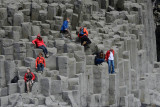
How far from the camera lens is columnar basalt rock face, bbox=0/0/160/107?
23.1 m

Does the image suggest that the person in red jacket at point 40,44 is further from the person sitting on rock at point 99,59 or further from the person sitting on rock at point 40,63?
the person sitting on rock at point 99,59

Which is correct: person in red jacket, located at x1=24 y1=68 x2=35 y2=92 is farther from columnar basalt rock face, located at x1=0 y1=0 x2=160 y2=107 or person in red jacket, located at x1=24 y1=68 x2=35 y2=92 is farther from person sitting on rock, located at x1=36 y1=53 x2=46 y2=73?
person sitting on rock, located at x1=36 y1=53 x2=46 y2=73

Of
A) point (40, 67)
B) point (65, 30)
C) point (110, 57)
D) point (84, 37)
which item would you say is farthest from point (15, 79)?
point (110, 57)

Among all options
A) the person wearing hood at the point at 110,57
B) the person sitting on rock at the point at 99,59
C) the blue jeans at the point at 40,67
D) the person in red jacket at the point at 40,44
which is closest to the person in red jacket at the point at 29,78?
the blue jeans at the point at 40,67

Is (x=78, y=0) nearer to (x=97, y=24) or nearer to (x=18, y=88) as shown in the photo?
(x=97, y=24)

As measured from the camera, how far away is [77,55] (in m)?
25.6

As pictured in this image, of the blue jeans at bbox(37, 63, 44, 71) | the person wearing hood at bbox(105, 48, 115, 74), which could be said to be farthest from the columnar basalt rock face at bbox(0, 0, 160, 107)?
the person wearing hood at bbox(105, 48, 115, 74)

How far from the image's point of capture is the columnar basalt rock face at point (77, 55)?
23.1 meters

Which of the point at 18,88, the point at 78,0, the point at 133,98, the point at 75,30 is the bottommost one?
the point at 133,98

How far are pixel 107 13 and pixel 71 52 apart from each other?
304 inches

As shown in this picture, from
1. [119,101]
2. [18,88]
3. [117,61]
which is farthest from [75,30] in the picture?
[18,88]

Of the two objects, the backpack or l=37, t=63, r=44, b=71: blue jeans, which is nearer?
l=37, t=63, r=44, b=71: blue jeans

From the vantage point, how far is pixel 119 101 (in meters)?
27.5

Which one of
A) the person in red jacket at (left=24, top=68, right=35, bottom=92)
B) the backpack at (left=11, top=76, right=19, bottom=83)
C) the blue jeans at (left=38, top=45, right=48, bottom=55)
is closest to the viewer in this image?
the person in red jacket at (left=24, top=68, right=35, bottom=92)
